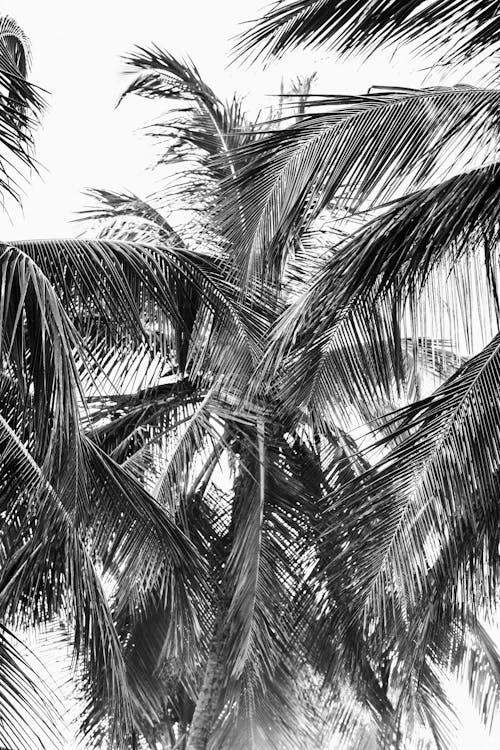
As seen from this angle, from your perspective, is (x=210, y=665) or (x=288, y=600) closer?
(x=288, y=600)

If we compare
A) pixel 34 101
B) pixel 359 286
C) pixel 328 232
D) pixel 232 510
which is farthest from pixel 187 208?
pixel 34 101

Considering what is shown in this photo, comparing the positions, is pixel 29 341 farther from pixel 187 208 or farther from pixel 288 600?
pixel 187 208

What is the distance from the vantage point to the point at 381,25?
3.89 meters

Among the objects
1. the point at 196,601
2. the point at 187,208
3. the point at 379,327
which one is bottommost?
the point at 196,601

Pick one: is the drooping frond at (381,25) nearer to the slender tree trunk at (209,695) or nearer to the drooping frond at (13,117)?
the drooping frond at (13,117)

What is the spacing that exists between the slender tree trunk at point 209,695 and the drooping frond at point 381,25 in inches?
174

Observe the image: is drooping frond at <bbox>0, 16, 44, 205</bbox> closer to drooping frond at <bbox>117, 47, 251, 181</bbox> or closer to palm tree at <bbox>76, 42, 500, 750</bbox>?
palm tree at <bbox>76, 42, 500, 750</bbox>

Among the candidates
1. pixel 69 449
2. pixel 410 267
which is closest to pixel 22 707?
pixel 69 449

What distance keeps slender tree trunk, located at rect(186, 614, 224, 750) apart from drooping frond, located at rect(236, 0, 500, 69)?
174 inches

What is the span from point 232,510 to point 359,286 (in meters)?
3.73

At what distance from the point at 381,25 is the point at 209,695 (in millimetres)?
5020

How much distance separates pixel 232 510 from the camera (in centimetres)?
755

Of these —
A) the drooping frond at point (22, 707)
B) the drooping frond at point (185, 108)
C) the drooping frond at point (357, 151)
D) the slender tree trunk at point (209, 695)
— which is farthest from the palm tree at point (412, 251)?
the drooping frond at point (185, 108)

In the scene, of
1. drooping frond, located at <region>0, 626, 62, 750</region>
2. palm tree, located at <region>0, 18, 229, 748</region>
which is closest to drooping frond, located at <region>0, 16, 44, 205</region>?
palm tree, located at <region>0, 18, 229, 748</region>
